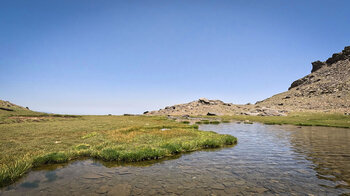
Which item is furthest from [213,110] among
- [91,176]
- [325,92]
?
[91,176]

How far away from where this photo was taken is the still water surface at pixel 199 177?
10102mm

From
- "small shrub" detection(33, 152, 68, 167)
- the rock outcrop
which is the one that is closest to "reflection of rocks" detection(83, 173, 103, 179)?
"small shrub" detection(33, 152, 68, 167)

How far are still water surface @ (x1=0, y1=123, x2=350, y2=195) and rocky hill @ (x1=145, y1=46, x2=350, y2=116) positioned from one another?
79638 millimetres

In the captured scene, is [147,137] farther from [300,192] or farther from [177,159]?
[300,192]

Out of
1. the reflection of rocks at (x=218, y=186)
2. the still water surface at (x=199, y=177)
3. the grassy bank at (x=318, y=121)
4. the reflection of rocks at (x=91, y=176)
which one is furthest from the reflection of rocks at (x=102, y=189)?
the grassy bank at (x=318, y=121)

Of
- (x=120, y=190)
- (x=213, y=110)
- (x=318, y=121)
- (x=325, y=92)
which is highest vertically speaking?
(x=325, y=92)

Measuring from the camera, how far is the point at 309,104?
103 meters

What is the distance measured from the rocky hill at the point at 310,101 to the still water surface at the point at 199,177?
7964cm

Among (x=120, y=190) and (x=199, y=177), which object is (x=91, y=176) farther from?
(x=199, y=177)

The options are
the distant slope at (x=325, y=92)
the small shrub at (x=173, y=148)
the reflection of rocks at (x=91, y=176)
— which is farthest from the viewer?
the distant slope at (x=325, y=92)

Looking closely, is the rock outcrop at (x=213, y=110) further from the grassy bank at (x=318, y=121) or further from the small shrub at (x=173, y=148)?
the small shrub at (x=173, y=148)

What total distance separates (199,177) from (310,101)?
122629 mm

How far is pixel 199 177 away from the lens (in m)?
12.2

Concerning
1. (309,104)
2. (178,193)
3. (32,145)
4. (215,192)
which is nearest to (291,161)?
(215,192)
